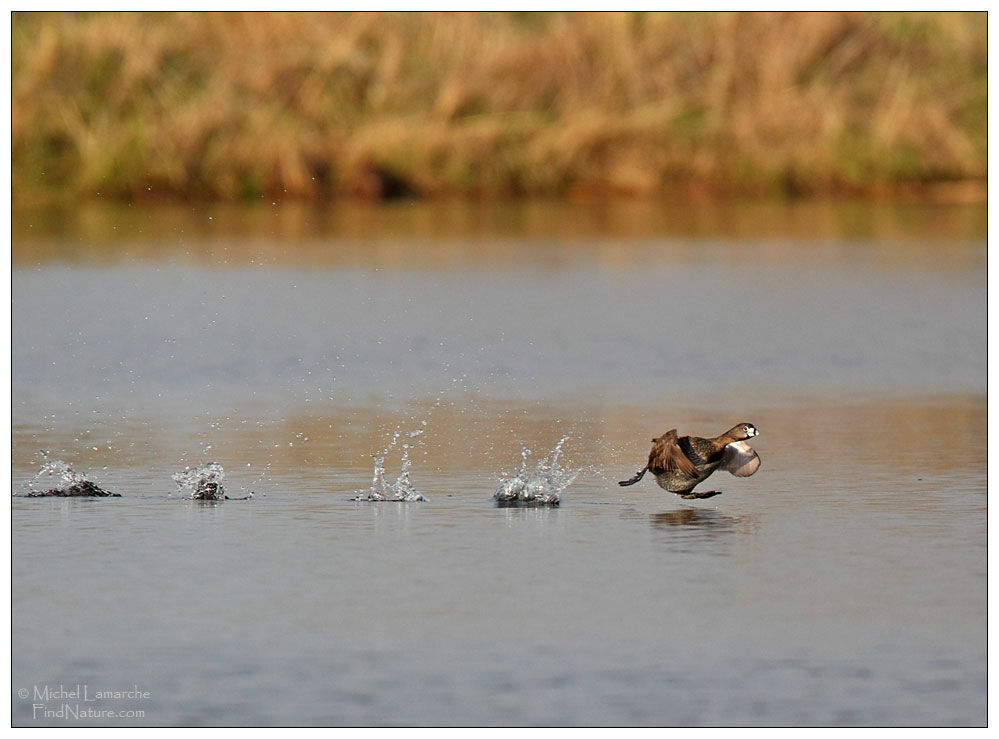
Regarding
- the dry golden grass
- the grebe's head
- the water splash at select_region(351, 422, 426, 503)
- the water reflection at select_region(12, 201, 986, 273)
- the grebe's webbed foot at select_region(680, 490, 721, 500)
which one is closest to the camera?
the grebe's head

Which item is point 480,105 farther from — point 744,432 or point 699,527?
point 699,527

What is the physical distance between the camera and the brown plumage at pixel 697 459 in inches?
277

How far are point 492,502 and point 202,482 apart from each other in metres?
1.02

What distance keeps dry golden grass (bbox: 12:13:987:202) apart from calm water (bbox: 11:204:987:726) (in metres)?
5.11

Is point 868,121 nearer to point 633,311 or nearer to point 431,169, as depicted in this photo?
point 431,169

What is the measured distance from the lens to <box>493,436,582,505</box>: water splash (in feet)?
23.7

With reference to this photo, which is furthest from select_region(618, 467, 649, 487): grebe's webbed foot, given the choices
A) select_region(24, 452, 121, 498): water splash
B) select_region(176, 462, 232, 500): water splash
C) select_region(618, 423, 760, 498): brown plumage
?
select_region(24, 452, 121, 498): water splash

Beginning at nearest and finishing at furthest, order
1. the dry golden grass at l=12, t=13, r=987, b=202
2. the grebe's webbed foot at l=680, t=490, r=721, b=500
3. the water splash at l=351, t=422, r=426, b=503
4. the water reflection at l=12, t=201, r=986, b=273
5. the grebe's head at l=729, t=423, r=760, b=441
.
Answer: the grebe's head at l=729, t=423, r=760, b=441 < the grebe's webbed foot at l=680, t=490, r=721, b=500 < the water splash at l=351, t=422, r=426, b=503 < the water reflection at l=12, t=201, r=986, b=273 < the dry golden grass at l=12, t=13, r=987, b=202

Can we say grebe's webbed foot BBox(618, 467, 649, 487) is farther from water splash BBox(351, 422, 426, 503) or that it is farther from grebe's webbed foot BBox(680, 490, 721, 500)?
water splash BBox(351, 422, 426, 503)

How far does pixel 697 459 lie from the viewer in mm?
7074

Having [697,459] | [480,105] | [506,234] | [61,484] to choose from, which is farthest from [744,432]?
[480,105]

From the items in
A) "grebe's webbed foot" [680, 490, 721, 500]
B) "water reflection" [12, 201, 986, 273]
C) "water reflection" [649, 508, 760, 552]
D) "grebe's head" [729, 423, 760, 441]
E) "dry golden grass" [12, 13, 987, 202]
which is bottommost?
"water reflection" [649, 508, 760, 552]

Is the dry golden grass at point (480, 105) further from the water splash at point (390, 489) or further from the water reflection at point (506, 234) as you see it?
the water splash at point (390, 489)

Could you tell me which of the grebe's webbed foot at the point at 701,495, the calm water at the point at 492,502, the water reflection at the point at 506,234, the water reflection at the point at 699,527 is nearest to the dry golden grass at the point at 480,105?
the water reflection at the point at 506,234
